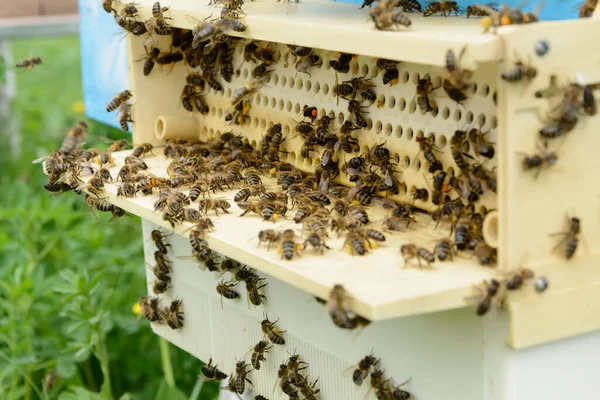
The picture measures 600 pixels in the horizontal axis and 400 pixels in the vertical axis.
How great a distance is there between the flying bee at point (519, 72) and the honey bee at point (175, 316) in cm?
232

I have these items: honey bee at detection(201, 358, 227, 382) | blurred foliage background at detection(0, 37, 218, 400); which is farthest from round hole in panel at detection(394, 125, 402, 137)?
blurred foliage background at detection(0, 37, 218, 400)

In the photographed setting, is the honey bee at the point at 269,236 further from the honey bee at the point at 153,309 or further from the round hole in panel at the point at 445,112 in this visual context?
the honey bee at the point at 153,309

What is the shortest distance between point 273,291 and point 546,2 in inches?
56.8

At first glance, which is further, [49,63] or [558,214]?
[49,63]

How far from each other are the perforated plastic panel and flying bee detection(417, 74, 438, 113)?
2 cm

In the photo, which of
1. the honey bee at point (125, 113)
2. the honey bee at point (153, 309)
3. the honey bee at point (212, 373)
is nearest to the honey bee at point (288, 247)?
the honey bee at point (212, 373)

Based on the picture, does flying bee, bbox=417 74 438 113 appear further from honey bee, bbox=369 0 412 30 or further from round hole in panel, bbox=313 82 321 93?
round hole in panel, bbox=313 82 321 93

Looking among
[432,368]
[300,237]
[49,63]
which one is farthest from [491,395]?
[49,63]

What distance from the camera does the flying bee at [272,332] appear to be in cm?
335

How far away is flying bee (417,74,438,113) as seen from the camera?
302cm

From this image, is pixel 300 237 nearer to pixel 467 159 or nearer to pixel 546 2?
pixel 467 159

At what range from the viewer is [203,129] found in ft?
14.8

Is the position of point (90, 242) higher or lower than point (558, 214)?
lower

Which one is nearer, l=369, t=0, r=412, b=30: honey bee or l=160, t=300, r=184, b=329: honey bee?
l=369, t=0, r=412, b=30: honey bee
